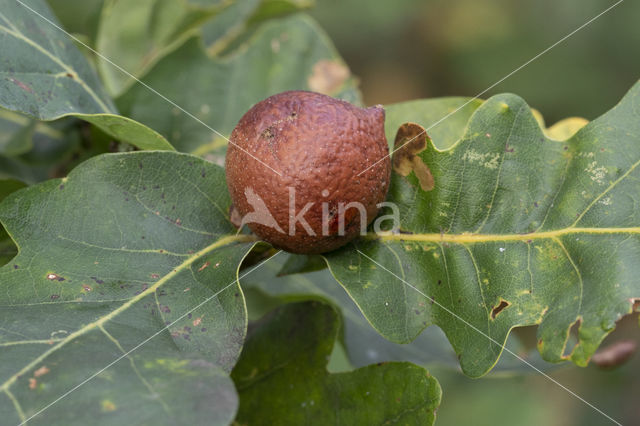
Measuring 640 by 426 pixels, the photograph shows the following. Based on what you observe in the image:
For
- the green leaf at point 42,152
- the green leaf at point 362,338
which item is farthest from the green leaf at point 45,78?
the green leaf at point 362,338

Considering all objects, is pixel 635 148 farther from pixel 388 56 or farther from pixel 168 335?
pixel 388 56

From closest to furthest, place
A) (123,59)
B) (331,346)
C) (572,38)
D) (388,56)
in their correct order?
1. (331,346)
2. (123,59)
3. (572,38)
4. (388,56)

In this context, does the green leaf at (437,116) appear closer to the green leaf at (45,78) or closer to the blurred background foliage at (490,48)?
the green leaf at (45,78)

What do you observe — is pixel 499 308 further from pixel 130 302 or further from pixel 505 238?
pixel 130 302

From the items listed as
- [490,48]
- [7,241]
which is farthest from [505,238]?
[490,48]

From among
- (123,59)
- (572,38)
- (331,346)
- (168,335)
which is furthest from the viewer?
(572,38)

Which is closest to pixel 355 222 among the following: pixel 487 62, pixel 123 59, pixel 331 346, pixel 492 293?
pixel 492 293
